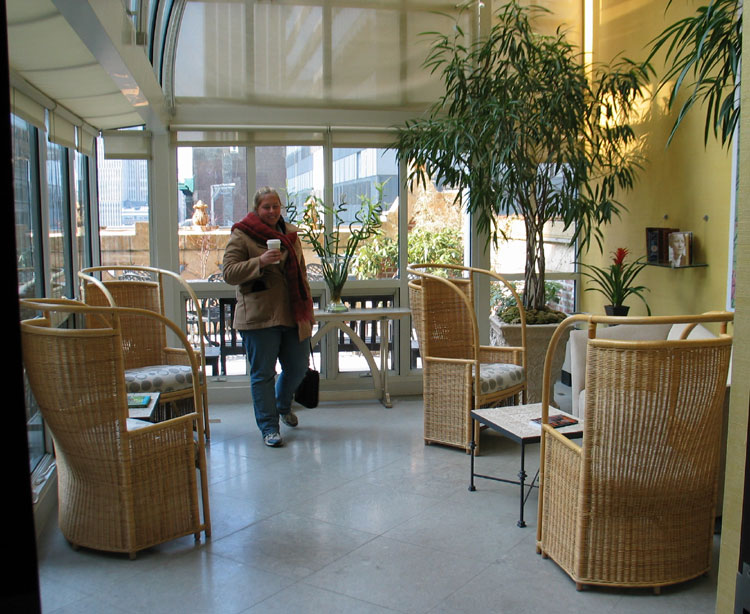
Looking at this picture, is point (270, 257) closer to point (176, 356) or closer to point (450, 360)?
point (176, 356)

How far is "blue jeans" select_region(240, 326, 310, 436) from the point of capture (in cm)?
464

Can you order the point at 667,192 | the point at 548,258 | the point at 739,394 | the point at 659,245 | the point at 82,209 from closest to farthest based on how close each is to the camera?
the point at 739,394 < the point at 659,245 < the point at 667,192 < the point at 82,209 < the point at 548,258

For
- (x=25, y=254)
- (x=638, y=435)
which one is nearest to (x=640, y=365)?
(x=638, y=435)

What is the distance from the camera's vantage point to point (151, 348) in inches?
191

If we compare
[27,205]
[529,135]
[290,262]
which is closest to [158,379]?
[290,262]

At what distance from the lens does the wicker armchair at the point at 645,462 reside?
263 cm

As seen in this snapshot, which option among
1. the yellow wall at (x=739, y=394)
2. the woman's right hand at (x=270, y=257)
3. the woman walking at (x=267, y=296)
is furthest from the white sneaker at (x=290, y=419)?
the yellow wall at (x=739, y=394)

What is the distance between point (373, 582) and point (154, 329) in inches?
99.8

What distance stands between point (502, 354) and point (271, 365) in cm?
153

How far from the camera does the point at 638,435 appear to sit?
269 centimetres

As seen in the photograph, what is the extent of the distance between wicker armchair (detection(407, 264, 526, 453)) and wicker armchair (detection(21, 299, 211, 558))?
181 centimetres

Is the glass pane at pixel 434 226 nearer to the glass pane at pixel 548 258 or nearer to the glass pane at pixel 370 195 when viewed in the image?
the glass pane at pixel 370 195

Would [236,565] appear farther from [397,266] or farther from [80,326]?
[397,266]

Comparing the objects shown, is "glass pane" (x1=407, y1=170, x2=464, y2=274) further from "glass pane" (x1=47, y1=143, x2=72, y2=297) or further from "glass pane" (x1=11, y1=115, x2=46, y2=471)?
"glass pane" (x1=11, y1=115, x2=46, y2=471)
